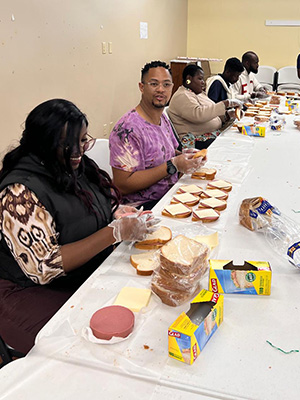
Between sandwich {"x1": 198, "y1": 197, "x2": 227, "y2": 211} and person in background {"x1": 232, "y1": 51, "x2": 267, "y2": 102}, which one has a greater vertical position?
person in background {"x1": 232, "y1": 51, "x2": 267, "y2": 102}

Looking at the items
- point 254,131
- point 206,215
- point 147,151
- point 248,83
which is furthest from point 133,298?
point 248,83

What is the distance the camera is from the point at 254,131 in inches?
120

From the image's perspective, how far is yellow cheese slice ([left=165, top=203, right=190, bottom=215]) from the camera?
1635 millimetres

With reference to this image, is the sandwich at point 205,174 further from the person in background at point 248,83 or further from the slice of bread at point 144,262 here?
the person in background at point 248,83

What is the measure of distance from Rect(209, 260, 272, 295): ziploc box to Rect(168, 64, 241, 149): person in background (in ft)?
7.40

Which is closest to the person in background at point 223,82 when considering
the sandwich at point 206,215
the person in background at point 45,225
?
the sandwich at point 206,215

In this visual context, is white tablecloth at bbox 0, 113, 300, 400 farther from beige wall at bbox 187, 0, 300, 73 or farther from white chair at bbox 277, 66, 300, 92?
beige wall at bbox 187, 0, 300, 73

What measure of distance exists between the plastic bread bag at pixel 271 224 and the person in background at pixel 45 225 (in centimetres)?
37

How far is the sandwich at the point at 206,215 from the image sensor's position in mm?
1583

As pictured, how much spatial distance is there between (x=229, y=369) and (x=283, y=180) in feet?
4.59

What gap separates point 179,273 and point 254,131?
2190 mm

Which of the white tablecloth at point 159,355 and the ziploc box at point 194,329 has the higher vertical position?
the ziploc box at point 194,329

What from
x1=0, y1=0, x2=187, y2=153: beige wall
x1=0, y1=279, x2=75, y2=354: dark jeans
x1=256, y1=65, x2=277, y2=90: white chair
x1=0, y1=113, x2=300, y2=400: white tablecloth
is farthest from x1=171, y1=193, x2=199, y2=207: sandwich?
x1=256, y1=65, x2=277, y2=90: white chair

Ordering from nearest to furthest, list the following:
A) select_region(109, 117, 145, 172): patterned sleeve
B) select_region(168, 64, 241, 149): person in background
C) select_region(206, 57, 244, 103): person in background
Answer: select_region(109, 117, 145, 172): patterned sleeve → select_region(168, 64, 241, 149): person in background → select_region(206, 57, 244, 103): person in background
